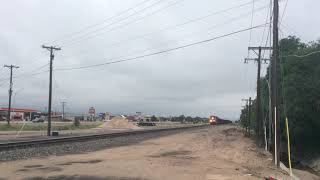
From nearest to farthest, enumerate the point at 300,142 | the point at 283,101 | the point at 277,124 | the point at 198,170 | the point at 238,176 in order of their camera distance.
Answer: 1. the point at 238,176
2. the point at 198,170
3. the point at 277,124
4. the point at 283,101
5. the point at 300,142

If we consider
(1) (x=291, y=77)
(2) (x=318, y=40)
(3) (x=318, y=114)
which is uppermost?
(2) (x=318, y=40)

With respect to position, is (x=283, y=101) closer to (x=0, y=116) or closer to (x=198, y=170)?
(x=198, y=170)

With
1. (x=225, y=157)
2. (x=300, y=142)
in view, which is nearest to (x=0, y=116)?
(x=300, y=142)

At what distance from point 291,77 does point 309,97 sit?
3.24m

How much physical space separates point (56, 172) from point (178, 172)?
4869 mm

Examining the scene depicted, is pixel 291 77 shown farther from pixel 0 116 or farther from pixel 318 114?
pixel 0 116

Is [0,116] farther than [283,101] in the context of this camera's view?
Yes

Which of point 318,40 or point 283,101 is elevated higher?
point 318,40

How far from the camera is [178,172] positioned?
21.4 meters

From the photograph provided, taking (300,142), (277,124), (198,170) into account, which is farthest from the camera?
(300,142)

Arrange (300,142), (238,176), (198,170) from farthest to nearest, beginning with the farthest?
(300,142) → (198,170) → (238,176)

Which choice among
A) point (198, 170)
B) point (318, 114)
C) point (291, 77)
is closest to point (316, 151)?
point (318, 114)

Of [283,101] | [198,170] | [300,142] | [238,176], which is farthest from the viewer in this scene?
[300,142]

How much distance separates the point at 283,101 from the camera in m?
52.7
